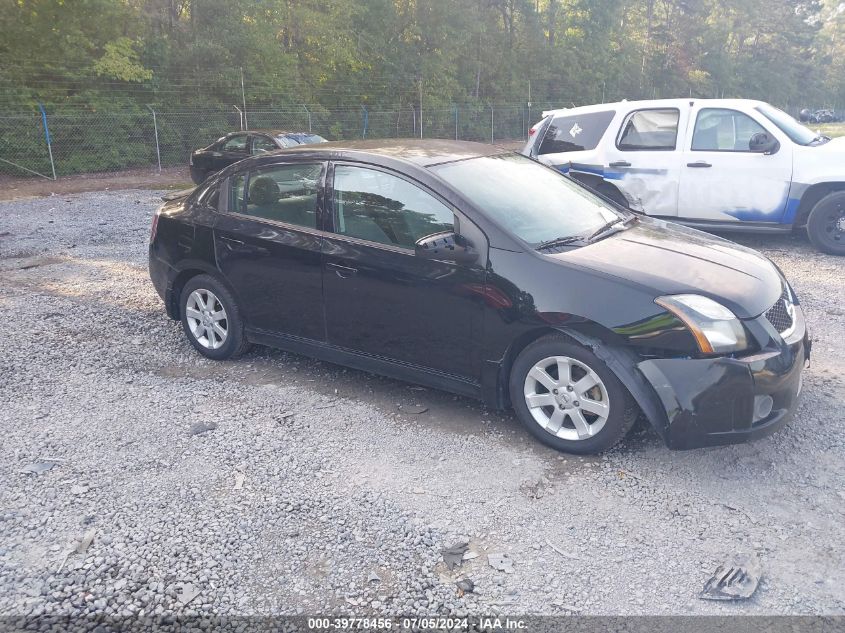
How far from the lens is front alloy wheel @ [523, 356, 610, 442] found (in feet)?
12.9

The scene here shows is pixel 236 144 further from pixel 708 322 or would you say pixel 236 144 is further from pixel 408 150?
pixel 708 322

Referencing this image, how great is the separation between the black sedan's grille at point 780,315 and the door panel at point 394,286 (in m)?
1.61

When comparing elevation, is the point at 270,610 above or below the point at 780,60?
below

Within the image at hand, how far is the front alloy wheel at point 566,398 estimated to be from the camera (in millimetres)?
3928

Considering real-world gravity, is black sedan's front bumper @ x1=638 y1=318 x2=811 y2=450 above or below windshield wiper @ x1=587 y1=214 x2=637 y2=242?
below

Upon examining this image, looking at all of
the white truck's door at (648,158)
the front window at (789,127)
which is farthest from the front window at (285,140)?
the front window at (789,127)

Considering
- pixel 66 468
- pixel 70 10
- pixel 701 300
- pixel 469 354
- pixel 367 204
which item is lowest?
pixel 66 468

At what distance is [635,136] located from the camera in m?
9.34

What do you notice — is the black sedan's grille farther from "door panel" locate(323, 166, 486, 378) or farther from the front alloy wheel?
"door panel" locate(323, 166, 486, 378)

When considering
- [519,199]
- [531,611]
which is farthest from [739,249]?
[531,611]

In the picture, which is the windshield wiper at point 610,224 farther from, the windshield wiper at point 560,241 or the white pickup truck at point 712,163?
the white pickup truck at point 712,163

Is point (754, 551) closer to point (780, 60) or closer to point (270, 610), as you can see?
point (270, 610)

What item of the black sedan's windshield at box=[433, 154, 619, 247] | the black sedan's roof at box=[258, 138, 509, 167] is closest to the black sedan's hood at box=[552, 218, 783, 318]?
the black sedan's windshield at box=[433, 154, 619, 247]

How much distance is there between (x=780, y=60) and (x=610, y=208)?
70384 mm
